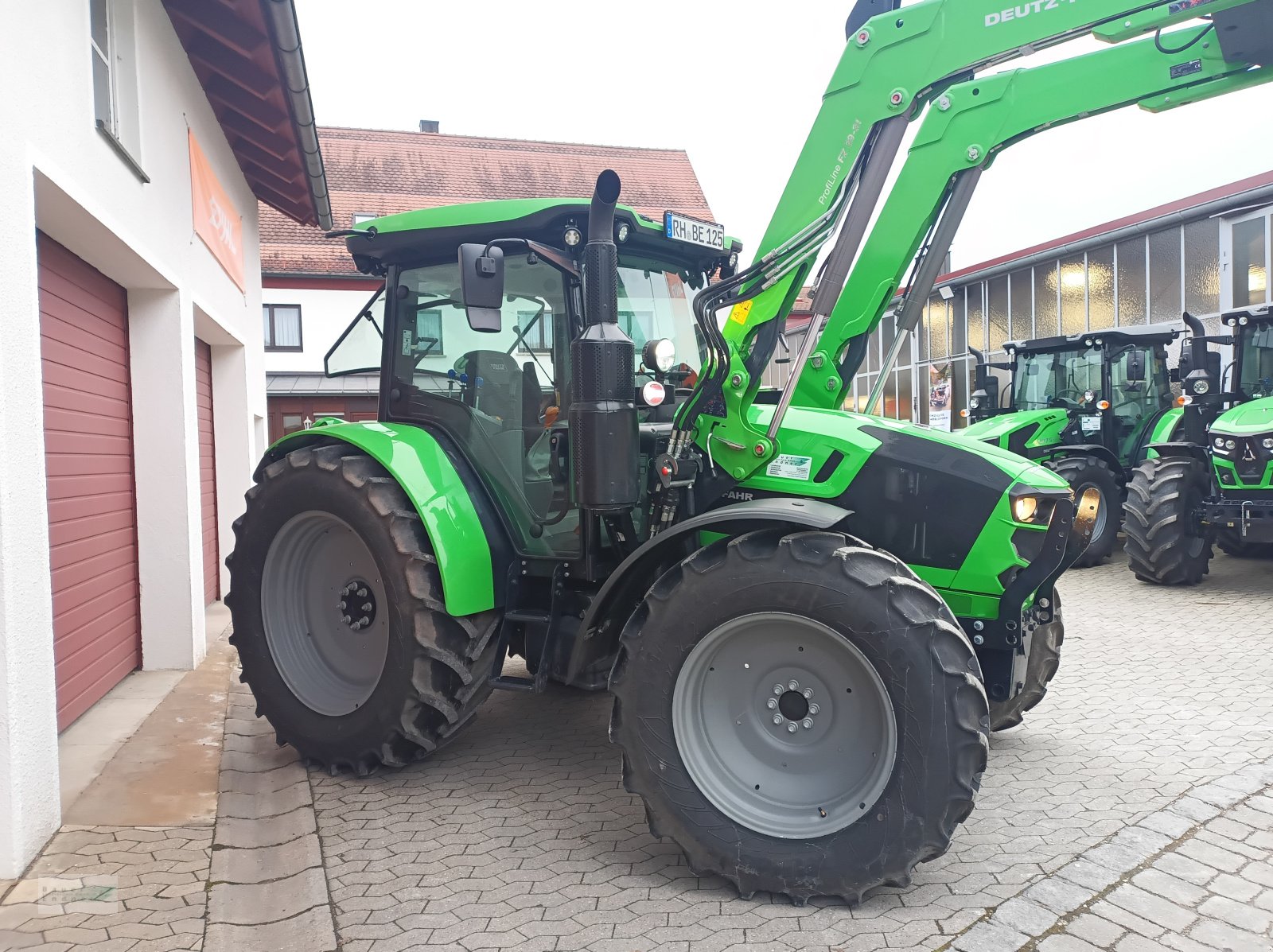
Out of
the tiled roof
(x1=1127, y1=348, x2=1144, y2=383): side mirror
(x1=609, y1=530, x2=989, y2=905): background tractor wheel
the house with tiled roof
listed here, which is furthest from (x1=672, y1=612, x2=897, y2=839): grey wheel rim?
the tiled roof

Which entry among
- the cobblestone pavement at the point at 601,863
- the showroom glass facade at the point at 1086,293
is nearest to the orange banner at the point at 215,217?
the cobblestone pavement at the point at 601,863

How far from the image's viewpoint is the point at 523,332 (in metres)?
4.31

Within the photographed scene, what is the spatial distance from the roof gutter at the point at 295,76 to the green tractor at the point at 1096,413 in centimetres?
786

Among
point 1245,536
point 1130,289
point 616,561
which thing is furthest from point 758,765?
point 1130,289

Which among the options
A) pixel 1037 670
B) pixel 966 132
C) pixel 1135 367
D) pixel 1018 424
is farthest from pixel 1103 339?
pixel 966 132

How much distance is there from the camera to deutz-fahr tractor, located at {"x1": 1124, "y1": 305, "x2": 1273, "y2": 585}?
8.67 m

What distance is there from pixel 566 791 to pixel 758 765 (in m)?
1.15

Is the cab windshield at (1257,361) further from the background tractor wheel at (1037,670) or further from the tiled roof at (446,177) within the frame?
the tiled roof at (446,177)

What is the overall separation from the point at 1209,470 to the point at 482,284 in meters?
8.62

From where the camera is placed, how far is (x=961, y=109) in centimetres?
362

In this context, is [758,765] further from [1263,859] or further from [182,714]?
[182,714]

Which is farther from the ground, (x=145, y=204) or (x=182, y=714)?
(x=145, y=204)

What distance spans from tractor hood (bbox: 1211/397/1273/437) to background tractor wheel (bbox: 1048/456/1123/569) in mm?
1588

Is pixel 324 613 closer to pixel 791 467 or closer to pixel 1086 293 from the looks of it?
pixel 791 467
